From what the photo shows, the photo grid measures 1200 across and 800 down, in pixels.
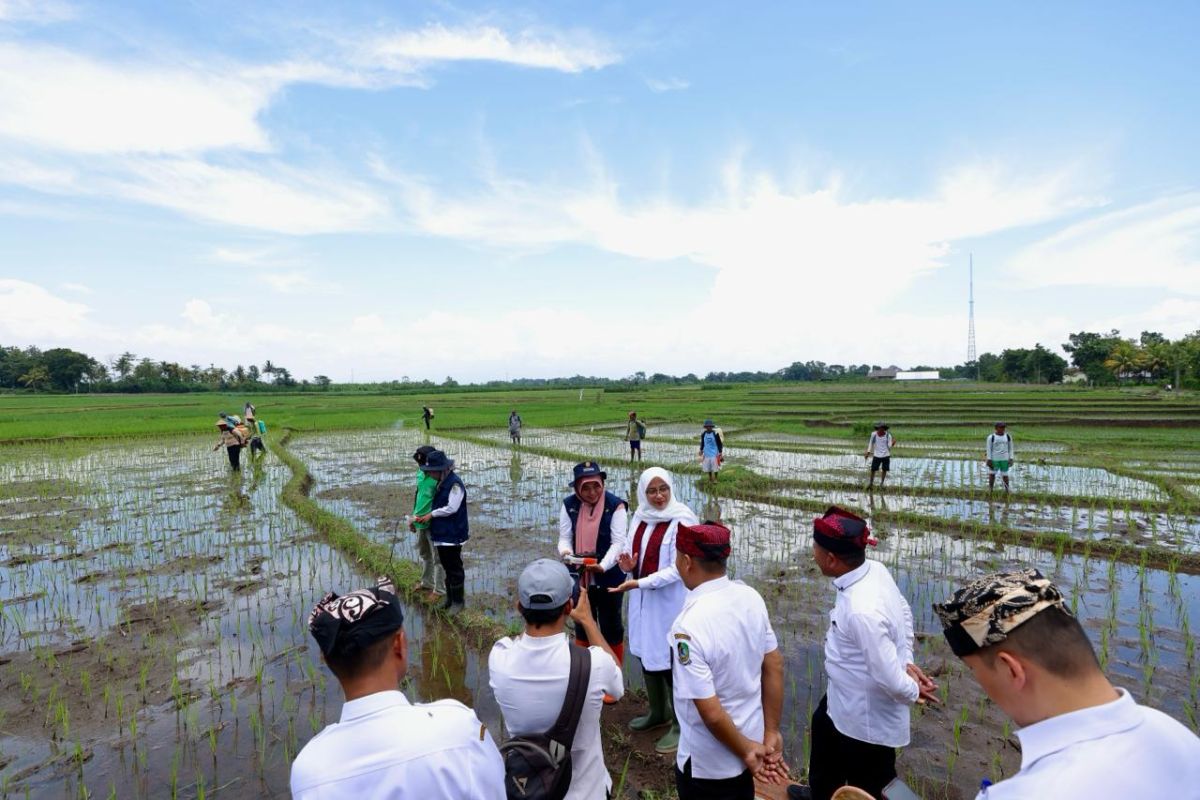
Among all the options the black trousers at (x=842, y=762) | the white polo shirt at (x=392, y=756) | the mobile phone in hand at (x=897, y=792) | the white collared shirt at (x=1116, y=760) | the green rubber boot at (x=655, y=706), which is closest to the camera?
the white collared shirt at (x=1116, y=760)

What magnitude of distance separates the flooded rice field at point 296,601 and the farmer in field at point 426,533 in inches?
16.5

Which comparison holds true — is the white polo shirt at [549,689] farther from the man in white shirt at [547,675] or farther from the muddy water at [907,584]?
the muddy water at [907,584]

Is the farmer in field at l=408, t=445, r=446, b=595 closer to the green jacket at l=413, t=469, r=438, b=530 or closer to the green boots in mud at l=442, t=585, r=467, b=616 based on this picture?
the green jacket at l=413, t=469, r=438, b=530

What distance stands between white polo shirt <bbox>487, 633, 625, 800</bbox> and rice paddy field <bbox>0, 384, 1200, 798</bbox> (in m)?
1.64

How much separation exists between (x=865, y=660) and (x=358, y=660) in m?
2.02

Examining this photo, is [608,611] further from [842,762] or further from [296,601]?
[296,601]

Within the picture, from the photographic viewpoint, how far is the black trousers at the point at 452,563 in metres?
6.04

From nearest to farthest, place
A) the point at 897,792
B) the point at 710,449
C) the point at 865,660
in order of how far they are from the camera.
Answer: the point at 897,792 → the point at 865,660 → the point at 710,449

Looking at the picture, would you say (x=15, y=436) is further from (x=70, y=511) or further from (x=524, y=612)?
(x=524, y=612)

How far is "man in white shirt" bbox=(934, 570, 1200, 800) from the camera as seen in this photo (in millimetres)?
1107

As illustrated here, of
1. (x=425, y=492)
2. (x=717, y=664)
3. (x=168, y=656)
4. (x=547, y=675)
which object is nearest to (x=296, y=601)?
(x=168, y=656)

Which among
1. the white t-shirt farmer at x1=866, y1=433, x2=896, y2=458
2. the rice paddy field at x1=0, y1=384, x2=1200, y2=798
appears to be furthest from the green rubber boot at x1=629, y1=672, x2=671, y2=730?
the white t-shirt farmer at x1=866, y1=433, x2=896, y2=458

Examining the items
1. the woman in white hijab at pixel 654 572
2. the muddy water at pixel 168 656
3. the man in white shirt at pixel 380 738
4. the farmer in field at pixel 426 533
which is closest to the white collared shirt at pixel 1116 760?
the man in white shirt at pixel 380 738

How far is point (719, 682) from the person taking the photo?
2.36 m
